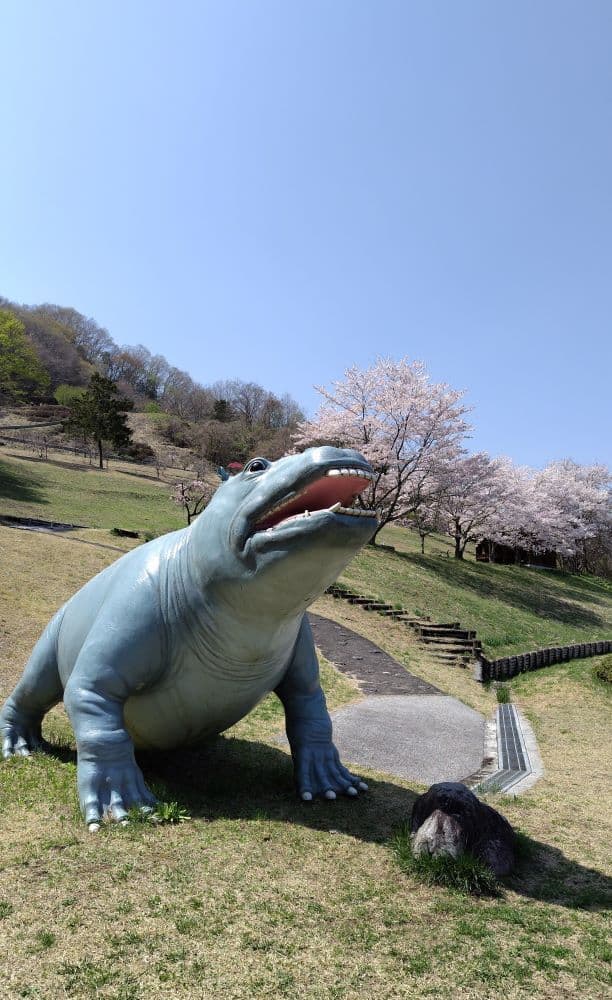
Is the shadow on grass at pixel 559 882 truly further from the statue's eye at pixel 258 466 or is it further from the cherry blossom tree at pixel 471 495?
the cherry blossom tree at pixel 471 495

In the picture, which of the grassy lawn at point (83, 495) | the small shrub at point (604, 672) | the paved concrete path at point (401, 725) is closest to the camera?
the paved concrete path at point (401, 725)

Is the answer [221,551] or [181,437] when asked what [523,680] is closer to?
[221,551]

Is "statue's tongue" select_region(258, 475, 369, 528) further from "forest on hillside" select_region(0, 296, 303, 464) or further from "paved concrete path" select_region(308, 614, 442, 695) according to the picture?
"forest on hillside" select_region(0, 296, 303, 464)

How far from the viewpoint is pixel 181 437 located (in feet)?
198

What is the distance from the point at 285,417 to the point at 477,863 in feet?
214

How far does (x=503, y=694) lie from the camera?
1287 cm

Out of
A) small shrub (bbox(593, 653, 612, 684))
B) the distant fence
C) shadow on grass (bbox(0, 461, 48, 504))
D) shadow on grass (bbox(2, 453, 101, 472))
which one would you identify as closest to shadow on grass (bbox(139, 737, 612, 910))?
the distant fence

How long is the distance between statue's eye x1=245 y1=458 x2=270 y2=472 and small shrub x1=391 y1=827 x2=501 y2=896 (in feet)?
7.88

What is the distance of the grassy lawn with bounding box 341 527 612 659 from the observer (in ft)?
65.9

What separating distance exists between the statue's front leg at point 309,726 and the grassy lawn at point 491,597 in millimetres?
12788

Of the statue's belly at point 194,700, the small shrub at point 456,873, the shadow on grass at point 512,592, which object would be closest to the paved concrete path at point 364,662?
the statue's belly at point 194,700

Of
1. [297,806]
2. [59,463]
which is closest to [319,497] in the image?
[297,806]

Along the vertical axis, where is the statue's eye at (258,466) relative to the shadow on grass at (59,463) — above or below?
above

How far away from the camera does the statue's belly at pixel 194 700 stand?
433 cm
